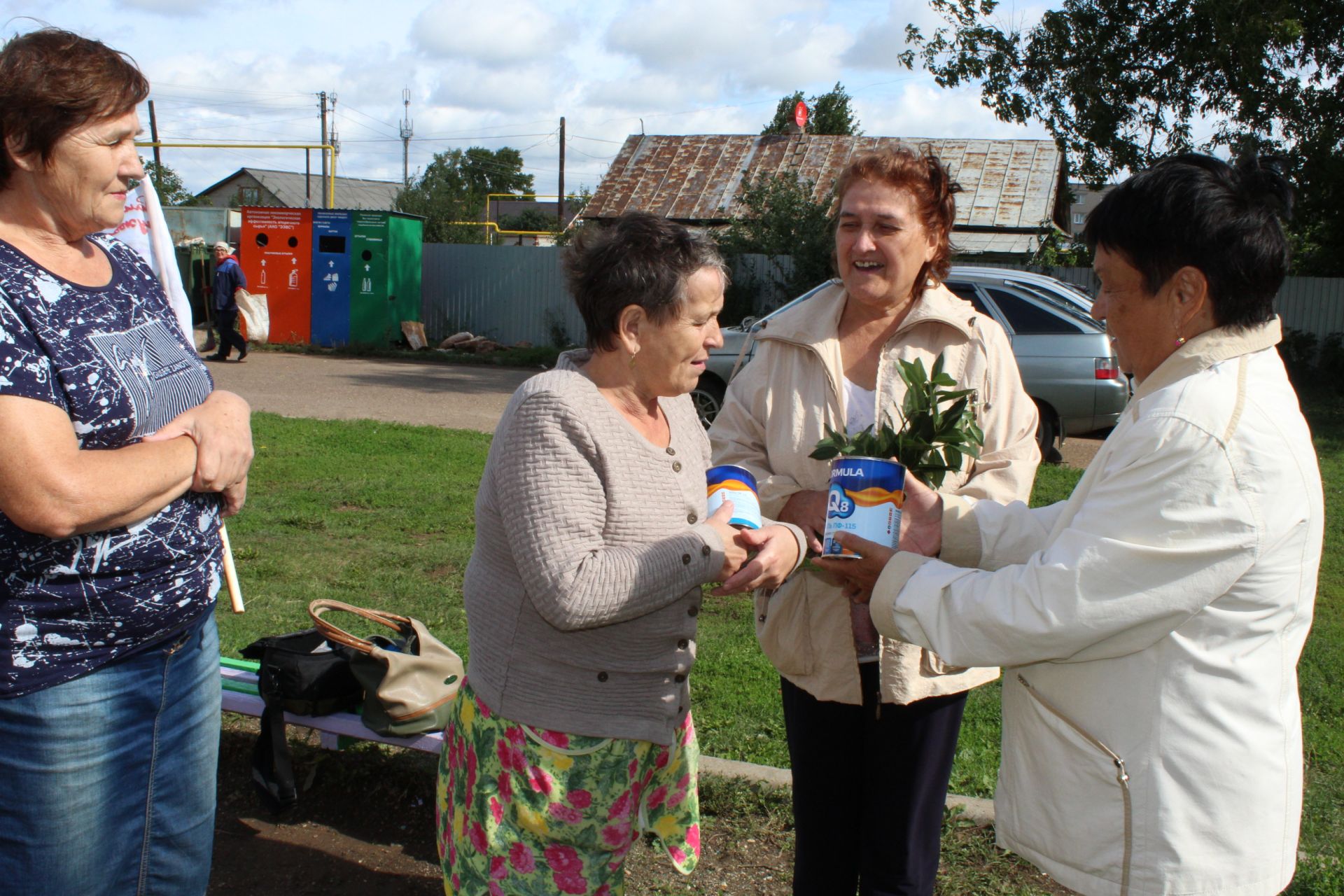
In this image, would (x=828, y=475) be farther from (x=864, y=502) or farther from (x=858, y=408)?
(x=864, y=502)

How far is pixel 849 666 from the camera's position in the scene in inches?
103

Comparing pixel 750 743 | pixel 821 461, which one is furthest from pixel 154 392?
pixel 750 743

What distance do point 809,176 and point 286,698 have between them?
69.0 feet

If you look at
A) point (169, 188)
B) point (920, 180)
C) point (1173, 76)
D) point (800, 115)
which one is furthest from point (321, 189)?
point (920, 180)

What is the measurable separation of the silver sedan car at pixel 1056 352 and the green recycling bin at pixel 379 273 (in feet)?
36.6

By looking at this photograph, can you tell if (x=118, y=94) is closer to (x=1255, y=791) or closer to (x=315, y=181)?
(x=1255, y=791)

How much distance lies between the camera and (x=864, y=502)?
2340mm

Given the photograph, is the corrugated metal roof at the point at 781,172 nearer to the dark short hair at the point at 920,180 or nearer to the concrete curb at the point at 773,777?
the concrete curb at the point at 773,777

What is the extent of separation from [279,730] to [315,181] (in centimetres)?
8075

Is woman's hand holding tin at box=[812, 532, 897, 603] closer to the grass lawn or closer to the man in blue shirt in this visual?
the grass lawn

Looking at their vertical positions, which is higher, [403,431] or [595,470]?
[595,470]

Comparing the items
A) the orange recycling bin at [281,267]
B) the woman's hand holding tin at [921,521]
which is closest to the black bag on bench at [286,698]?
the woman's hand holding tin at [921,521]

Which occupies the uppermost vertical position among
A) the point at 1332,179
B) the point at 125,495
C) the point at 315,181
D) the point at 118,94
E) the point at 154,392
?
the point at 315,181

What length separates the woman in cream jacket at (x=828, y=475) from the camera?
2607 millimetres
